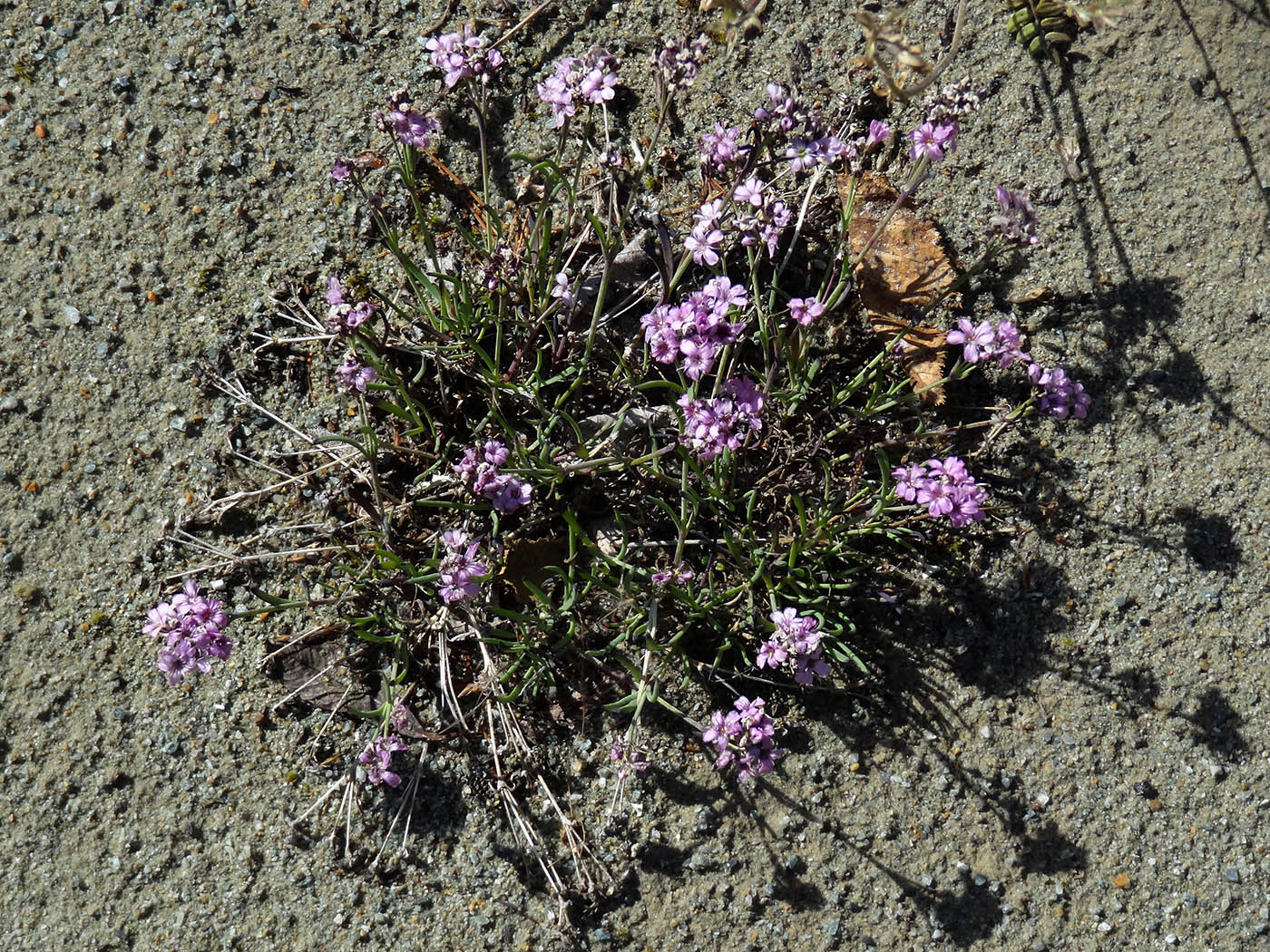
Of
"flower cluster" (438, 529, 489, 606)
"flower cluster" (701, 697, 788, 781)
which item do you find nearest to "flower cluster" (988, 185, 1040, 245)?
"flower cluster" (701, 697, 788, 781)

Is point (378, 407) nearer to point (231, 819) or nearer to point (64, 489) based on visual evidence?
point (64, 489)

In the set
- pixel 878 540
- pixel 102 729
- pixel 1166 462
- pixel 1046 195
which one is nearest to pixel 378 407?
pixel 102 729

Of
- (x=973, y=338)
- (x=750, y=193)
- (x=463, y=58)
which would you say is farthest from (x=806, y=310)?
(x=463, y=58)

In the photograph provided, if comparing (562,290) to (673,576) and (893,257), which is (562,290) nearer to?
(673,576)

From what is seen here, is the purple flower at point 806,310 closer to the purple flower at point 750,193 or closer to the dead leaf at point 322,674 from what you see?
the purple flower at point 750,193

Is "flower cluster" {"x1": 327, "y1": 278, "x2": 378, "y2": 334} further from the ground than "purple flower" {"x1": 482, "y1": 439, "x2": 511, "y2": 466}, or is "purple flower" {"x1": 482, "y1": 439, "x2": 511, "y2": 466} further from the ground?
"flower cluster" {"x1": 327, "y1": 278, "x2": 378, "y2": 334}

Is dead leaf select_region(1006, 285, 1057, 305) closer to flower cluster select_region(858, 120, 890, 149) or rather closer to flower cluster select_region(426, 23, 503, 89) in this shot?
flower cluster select_region(858, 120, 890, 149)
